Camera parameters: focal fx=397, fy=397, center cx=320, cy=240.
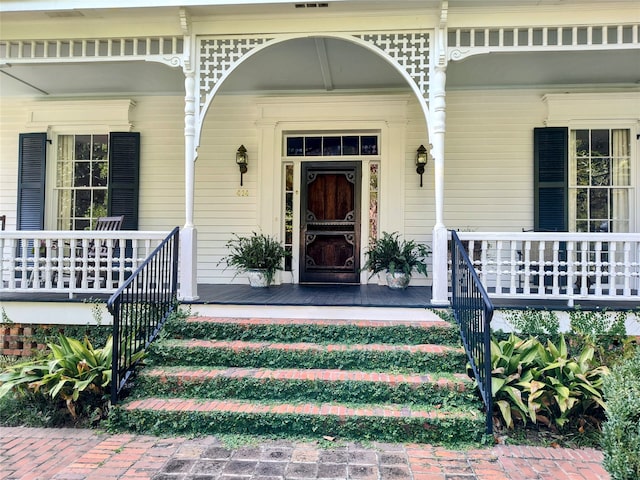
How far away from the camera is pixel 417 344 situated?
3680mm

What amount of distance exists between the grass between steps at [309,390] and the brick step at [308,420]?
0.28 feet

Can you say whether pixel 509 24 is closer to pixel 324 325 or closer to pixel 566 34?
pixel 566 34

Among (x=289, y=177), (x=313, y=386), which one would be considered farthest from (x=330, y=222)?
(x=313, y=386)

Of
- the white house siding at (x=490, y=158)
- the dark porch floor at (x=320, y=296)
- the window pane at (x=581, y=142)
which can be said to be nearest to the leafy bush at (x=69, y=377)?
the dark porch floor at (x=320, y=296)

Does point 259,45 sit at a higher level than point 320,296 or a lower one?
higher

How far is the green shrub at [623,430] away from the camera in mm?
1901

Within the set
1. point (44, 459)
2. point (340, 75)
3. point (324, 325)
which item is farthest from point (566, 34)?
point (44, 459)

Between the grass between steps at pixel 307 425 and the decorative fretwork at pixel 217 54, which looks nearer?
the grass between steps at pixel 307 425

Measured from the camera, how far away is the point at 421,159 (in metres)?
5.73

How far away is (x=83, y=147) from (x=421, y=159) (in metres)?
5.26

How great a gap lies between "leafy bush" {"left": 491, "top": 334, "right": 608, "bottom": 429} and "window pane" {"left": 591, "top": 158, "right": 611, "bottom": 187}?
11.2 feet

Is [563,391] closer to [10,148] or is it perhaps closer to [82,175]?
[82,175]

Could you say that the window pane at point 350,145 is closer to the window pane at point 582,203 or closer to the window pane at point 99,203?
the window pane at point 582,203

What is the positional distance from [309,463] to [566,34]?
497 cm
